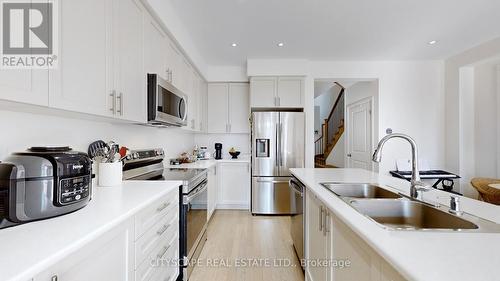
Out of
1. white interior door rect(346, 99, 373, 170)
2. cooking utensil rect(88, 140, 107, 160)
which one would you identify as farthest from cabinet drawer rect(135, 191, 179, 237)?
white interior door rect(346, 99, 373, 170)

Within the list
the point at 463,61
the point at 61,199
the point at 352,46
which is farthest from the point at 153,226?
the point at 463,61

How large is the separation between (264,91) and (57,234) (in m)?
3.61

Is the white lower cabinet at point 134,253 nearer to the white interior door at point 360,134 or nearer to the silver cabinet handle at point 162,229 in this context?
the silver cabinet handle at point 162,229

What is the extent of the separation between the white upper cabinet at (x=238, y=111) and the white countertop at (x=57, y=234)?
319 centimetres

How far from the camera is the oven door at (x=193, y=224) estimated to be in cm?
186

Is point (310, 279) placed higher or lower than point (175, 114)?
lower

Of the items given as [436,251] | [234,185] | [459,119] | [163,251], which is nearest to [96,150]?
[163,251]

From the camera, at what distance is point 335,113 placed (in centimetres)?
721

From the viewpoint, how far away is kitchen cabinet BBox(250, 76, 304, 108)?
13.3ft

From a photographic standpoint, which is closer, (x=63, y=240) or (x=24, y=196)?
(x=63, y=240)

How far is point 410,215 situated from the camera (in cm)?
129

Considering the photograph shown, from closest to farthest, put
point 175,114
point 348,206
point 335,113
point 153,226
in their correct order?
point 348,206
point 153,226
point 175,114
point 335,113

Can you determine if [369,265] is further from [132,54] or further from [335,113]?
[335,113]

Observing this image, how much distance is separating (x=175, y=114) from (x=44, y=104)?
135cm
